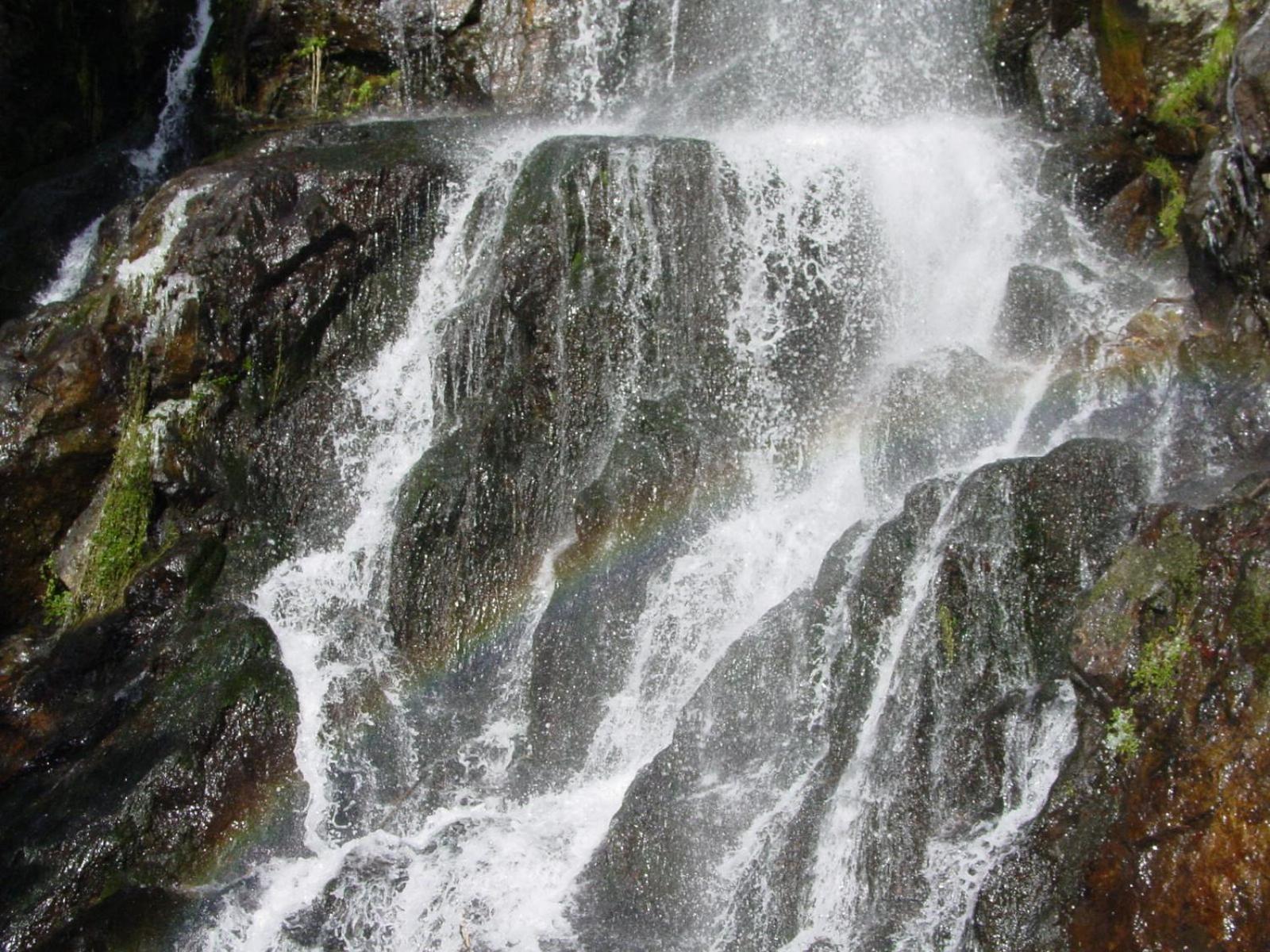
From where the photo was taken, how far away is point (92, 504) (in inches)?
361

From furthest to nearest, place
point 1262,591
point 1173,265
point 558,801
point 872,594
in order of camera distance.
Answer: point 1173,265 < point 558,801 < point 872,594 < point 1262,591

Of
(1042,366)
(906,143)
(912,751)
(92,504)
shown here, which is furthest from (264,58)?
(912,751)

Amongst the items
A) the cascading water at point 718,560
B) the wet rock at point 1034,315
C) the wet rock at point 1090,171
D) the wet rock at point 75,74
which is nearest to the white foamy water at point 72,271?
the wet rock at point 75,74

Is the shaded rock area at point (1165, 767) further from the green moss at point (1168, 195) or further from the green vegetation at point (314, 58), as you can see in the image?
the green vegetation at point (314, 58)

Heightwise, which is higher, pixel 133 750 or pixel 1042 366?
pixel 1042 366

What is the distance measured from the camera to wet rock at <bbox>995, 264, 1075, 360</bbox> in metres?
8.31

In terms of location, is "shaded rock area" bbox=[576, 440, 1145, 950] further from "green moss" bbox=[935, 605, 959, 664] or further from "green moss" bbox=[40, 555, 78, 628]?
"green moss" bbox=[40, 555, 78, 628]

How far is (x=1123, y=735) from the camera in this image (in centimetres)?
530

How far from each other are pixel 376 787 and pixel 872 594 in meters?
3.44

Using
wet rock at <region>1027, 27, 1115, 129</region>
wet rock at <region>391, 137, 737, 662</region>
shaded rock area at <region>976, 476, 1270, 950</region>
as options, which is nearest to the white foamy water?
wet rock at <region>391, 137, 737, 662</region>

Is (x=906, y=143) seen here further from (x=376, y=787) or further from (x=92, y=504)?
(x=92, y=504)

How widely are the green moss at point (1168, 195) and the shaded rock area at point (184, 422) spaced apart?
19.0 feet

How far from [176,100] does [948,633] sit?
33.3 feet

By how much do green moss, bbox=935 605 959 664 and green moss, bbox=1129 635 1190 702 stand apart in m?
0.98
